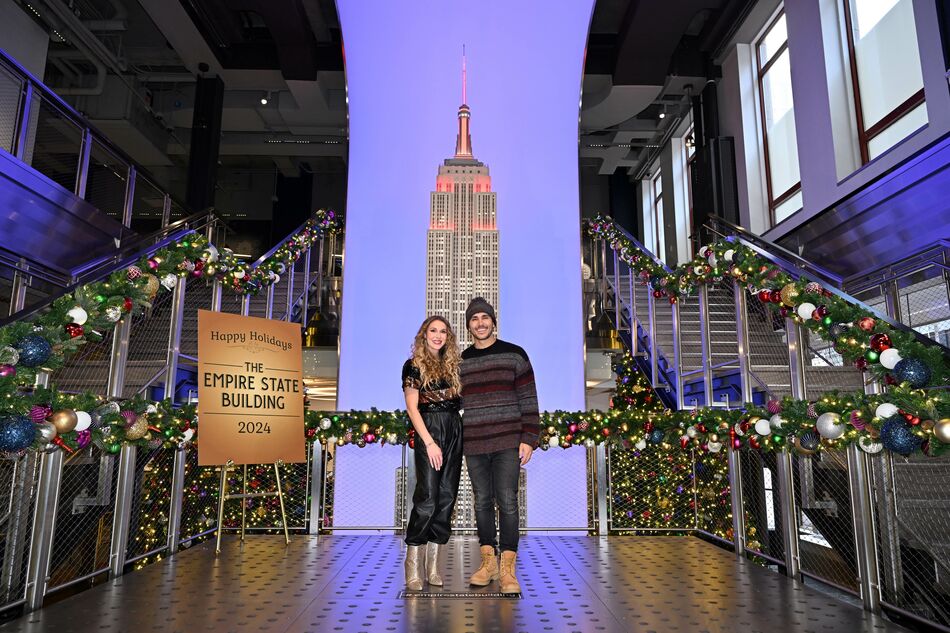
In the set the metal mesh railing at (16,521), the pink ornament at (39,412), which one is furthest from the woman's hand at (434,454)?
the metal mesh railing at (16,521)

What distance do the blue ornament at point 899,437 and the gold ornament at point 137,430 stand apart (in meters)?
3.79

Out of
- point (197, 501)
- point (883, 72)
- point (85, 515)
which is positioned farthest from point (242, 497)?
point (883, 72)

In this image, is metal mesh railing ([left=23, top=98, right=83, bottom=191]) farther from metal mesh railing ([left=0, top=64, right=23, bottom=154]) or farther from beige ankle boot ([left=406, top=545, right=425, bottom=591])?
beige ankle boot ([left=406, top=545, right=425, bottom=591])

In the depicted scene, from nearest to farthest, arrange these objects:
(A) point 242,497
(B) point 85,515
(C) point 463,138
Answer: (B) point 85,515 → (A) point 242,497 → (C) point 463,138

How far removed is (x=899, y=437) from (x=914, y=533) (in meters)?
1.16

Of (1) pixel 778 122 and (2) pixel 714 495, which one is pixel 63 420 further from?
(1) pixel 778 122

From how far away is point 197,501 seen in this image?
16.8 ft

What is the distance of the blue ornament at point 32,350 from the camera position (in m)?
2.85

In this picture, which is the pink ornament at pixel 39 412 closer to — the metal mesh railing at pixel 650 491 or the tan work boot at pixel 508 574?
the tan work boot at pixel 508 574

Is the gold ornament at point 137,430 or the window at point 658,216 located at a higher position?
the window at point 658,216

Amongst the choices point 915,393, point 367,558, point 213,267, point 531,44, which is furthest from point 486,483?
point 531,44

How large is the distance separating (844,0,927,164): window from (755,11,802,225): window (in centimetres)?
121

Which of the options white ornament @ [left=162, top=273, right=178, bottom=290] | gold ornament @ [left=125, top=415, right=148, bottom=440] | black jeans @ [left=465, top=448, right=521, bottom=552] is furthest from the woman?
white ornament @ [left=162, top=273, right=178, bottom=290]

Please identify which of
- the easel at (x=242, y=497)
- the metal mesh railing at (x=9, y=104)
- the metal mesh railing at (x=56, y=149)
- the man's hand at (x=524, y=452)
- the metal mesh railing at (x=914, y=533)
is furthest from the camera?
the metal mesh railing at (x=56, y=149)
